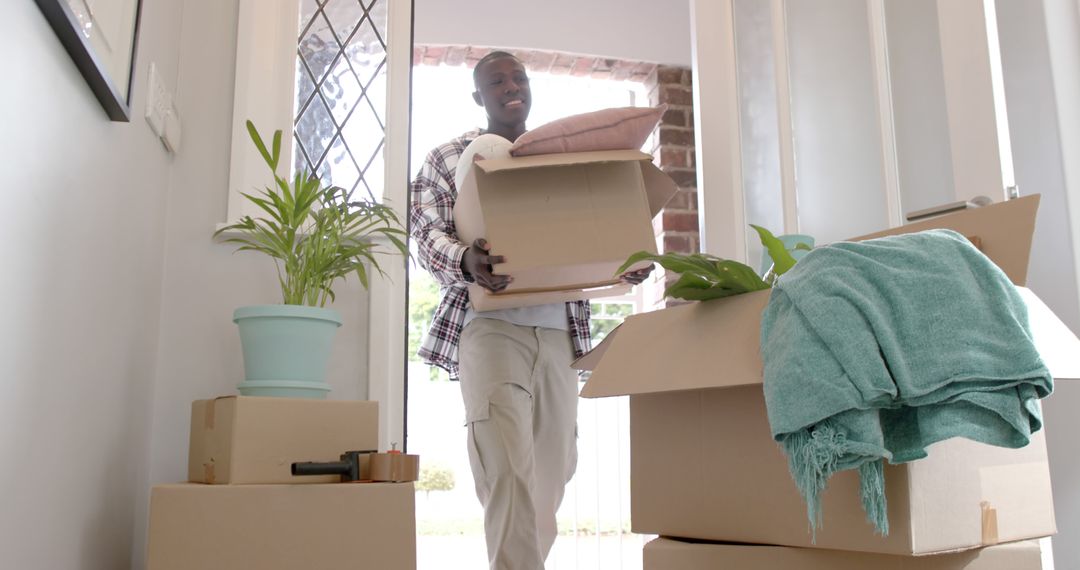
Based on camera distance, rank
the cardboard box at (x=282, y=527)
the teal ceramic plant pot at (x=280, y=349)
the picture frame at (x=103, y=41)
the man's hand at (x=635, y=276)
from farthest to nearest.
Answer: the man's hand at (x=635, y=276) < the teal ceramic plant pot at (x=280, y=349) < the cardboard box at (x=282, y=527) < the picture frame at (x=103, y=41)

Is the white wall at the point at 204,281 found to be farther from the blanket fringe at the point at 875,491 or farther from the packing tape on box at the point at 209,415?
the blanket fringe at the point at 875,491

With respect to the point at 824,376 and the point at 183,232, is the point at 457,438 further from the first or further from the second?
the point at 824,376

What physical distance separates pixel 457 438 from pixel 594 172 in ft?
13.8

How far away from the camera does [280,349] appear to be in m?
1.76

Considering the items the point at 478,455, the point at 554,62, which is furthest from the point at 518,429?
the point at 554,62

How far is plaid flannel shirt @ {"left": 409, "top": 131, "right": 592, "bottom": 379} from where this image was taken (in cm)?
204

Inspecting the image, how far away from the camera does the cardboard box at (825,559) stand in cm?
96

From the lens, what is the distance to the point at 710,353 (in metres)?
1.05

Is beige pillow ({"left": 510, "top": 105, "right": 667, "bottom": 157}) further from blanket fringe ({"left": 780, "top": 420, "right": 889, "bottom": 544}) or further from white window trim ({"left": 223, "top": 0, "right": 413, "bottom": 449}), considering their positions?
blanket fringe ({"left": 780, "top": 420, "right": 889, "bottom": 544})

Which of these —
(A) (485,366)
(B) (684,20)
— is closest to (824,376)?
(A) (485,366)

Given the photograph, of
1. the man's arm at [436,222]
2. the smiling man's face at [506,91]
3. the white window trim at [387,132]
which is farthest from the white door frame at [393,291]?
the smiling man's face at [506,91]

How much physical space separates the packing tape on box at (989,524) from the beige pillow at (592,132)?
895 mm

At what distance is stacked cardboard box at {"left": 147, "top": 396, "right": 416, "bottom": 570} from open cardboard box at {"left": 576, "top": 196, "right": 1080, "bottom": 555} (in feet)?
1.82

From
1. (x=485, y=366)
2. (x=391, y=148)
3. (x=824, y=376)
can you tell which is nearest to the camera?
(x=824, y=376)
